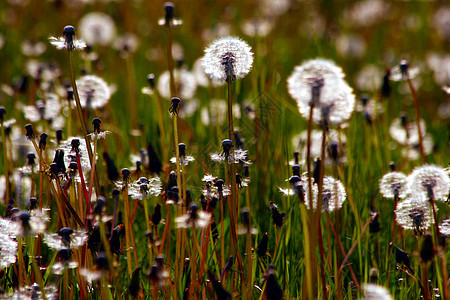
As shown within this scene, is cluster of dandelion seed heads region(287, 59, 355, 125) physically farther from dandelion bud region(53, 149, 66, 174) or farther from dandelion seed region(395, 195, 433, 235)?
dandelion bud region(53, 149, 66, 174)

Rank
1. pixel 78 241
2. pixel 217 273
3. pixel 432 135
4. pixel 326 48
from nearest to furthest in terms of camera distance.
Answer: pixel 78 241
pixel 217 273
pixel 432 135
pixel 326 48

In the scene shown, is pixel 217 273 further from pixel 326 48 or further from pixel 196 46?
pixel 196 46

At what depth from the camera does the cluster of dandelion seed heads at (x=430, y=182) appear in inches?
63.7

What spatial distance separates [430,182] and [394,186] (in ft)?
1.37

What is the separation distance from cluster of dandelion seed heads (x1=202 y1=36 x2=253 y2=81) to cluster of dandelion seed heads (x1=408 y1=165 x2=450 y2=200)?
63cm

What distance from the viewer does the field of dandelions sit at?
160cm

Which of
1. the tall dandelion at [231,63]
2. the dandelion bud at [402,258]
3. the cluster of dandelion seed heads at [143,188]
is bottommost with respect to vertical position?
the dandelion bud at [402,258]

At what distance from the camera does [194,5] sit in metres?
7.30

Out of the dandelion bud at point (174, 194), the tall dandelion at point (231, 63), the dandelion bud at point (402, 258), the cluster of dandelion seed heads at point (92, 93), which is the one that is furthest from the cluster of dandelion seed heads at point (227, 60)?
the cluster of dandelion seed heads at point (92, 93)

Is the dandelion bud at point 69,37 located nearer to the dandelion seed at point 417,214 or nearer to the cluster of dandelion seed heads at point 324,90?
the cluster of dandelion seed heads at point 324,90

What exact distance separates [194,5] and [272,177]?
5.11 metres

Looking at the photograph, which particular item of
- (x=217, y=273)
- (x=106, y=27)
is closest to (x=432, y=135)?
(x=217, y=273)

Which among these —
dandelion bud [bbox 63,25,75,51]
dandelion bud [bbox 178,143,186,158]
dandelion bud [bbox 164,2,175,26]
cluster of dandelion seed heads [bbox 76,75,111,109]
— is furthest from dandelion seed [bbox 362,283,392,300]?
cluster of dandelion seed heads [bbox 76,75,111,109]

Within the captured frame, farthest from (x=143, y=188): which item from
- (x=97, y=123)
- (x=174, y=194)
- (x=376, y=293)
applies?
(x=376, y=293)
